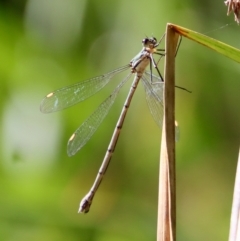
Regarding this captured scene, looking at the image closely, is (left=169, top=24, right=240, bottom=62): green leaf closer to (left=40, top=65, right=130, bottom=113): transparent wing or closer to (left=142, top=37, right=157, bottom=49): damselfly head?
(left=142, top=37, right=157, bottom=49): damselfly head

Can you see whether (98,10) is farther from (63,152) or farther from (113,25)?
(63,152)

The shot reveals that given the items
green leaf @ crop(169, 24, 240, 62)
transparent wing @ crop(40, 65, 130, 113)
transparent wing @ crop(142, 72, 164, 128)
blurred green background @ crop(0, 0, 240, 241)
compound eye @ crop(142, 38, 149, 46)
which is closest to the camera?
green leaf @ crop(169, 24, 240, 62)

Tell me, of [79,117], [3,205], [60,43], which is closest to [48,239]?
[3,205]

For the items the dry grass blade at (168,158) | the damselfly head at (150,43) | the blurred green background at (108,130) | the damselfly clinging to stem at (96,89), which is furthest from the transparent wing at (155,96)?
the dry grass blade at (168,158)

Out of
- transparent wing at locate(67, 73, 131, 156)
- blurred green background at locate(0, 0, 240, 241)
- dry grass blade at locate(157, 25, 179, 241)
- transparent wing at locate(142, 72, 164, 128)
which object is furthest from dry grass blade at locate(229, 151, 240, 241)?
blurred green background at locate(0, 0, 240, 241)

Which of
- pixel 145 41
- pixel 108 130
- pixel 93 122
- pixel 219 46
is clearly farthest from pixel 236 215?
pixel 108 130
